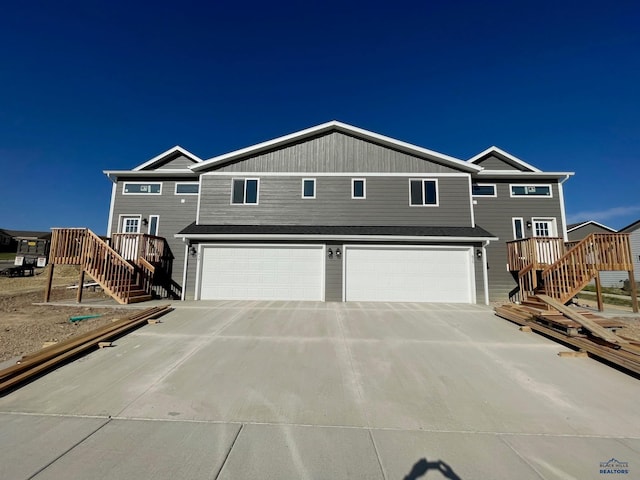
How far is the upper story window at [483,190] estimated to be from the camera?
12.0 metres

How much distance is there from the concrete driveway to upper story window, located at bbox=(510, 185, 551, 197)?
906 cm

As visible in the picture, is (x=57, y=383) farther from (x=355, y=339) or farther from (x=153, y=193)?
→ (x=153, y=193)

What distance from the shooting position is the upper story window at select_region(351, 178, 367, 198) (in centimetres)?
1120

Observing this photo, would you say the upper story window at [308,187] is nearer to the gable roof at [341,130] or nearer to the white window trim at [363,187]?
the white window trim at [363,187]

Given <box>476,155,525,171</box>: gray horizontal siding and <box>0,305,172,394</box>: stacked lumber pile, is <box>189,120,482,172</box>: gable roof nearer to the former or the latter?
<box>476,155,525,171</box>: gray horizontal siding

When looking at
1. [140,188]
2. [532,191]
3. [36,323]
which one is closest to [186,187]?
[140,188]

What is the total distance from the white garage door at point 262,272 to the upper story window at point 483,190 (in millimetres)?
7547

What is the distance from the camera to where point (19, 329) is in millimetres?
5906

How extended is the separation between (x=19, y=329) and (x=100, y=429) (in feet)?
18.5

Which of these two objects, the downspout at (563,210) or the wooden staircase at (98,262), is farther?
the downspout at (563,210)

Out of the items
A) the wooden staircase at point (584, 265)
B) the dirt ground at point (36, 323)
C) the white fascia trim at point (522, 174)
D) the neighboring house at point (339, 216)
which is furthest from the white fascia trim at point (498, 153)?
the dirt ground at point (36, 323)

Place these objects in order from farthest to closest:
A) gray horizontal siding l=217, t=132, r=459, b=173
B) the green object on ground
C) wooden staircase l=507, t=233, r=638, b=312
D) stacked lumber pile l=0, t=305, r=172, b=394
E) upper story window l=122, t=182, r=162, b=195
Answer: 1. upper story window l=122, t=182, r=162, b=195
2. gray horizontal siding l=217, t=132, r=459, b=173
3. wooden staircase l=507, t=233, r=638, b=312
4. the green object on ground
5. stacked lumber pile l=0, t=305, r=172, b=394

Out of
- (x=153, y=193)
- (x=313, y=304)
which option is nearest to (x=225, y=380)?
(x=313, y=304)

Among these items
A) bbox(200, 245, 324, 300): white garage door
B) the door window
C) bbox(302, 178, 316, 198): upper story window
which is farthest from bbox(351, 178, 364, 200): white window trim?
the door window
